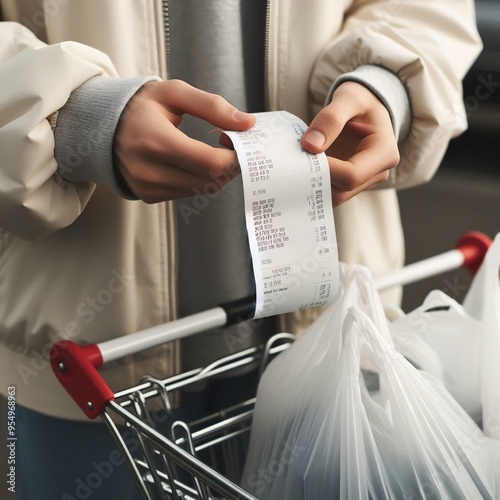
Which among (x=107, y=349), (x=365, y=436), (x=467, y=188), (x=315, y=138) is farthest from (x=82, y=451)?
(x=467, y=188)

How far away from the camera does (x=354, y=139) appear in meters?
0.81

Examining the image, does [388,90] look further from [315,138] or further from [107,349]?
[107,349]

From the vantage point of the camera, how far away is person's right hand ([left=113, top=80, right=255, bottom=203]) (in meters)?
0.66

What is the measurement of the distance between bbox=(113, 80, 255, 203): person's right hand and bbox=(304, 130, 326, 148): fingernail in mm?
52

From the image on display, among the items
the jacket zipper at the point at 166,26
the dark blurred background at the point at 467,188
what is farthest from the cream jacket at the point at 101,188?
the dark blurred background at the point at 467,188

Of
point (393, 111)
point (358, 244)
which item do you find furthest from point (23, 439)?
point (393, 111)

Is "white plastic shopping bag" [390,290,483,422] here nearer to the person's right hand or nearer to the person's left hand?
the person's left hand

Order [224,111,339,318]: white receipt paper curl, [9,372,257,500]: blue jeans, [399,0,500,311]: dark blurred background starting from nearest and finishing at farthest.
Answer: [224,111,339,318]: white receipt paper curl, [9,372,257,500]: blue jeans, [399,0,500,311]: dark blurred background

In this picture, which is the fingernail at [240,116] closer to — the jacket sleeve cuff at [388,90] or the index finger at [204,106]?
the index finger at [204,106]

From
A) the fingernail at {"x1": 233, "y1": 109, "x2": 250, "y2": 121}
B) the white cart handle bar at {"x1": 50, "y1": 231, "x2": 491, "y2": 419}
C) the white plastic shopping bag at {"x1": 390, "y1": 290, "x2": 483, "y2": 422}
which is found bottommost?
the white plastic shopping bag at {"x1": 390, "y1": 290, "x2": 483, "y2": 422}

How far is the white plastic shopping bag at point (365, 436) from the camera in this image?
0.65 metres

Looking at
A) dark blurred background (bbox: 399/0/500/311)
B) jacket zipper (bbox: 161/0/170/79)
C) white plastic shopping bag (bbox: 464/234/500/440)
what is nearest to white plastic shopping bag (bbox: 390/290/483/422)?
white plastic shopping bag (bbox: 464/234/500/440)

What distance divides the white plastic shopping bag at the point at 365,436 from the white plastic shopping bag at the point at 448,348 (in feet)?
0.22

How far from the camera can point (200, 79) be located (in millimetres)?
879
